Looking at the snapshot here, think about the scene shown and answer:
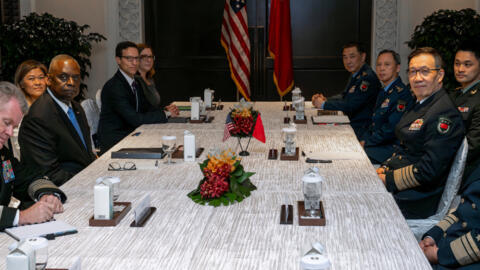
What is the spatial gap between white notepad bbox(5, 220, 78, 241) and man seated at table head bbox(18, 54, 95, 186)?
129 cm

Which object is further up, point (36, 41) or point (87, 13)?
point (87, 13)

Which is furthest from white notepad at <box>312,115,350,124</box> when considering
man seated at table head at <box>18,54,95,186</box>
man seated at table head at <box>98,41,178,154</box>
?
man seated at table head at <box>18,54,95,186</box>

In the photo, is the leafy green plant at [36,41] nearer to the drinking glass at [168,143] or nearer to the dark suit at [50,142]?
the dark suit at [50,142]

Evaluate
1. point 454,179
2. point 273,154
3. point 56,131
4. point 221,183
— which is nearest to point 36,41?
point 56,131

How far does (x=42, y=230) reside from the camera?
2.25m

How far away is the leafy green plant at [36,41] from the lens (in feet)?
22.7

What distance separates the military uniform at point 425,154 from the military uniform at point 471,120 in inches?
31.2

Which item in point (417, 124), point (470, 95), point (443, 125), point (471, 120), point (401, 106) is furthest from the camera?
point (401, 106)

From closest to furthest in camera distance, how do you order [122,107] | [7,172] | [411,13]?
[7,172]
[122,107]
[411,13]

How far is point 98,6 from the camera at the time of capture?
325 inches

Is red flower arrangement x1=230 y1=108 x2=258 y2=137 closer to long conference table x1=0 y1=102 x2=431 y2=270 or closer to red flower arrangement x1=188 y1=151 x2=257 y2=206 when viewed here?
long conference table x1=0 y1=102 x2=431 y2=270

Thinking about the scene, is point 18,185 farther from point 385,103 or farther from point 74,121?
point 385,103

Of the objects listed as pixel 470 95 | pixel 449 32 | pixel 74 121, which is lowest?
pixel 74 121

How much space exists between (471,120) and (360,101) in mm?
1439
